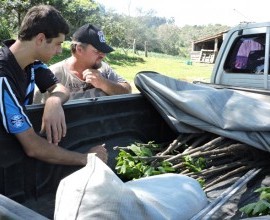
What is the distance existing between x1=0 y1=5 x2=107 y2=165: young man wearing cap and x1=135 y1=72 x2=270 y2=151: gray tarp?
2.47 ft

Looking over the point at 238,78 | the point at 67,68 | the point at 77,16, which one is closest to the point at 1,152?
the point at 67,68

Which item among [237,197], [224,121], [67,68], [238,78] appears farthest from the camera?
[238,78]

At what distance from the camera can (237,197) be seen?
2.53 meters

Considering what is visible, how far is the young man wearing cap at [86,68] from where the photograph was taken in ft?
12.6

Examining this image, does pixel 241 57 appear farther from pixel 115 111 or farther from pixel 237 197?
pixel 237 197

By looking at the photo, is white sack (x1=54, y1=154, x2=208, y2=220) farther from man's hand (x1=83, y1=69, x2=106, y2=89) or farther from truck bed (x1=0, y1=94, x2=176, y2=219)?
man's hand (x1=83, y1=69, x2=106, y2=89)

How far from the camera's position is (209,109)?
2998 millimetres

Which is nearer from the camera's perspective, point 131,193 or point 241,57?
point 131,193

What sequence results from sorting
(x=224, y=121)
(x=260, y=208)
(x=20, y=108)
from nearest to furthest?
(x=260, y=208) < (x=20, y=108) < (x=224, y=121)

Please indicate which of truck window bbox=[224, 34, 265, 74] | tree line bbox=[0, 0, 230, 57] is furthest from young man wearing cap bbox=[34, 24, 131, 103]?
tree line bbox=[0, 0, 230, 57]

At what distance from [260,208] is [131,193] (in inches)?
27.2

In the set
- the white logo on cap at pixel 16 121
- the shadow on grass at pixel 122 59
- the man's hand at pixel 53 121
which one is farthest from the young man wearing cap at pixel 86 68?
the shadow on grass at pixel 122 59

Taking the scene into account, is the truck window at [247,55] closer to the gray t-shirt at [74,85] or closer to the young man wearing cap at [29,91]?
the gray t-shirt at [74,85]

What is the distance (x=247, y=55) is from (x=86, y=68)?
279 cm
